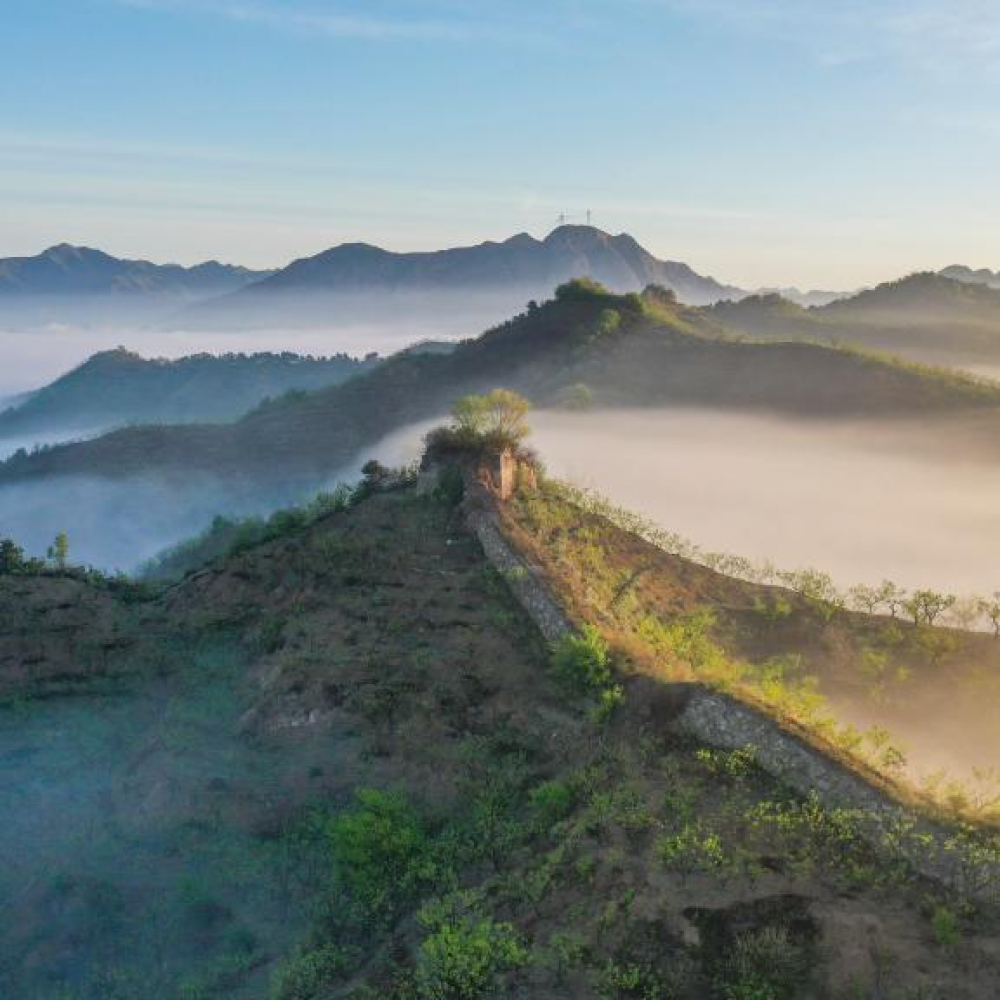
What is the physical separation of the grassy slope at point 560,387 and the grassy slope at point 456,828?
227ft

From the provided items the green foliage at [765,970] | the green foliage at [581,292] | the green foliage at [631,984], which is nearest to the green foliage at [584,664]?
the green foliage at [631,984]

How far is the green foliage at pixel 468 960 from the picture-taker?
46.4 feet

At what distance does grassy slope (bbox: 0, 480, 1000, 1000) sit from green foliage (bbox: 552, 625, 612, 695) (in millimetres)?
520

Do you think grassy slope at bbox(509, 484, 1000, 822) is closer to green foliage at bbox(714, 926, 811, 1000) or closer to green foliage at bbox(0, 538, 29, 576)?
green foliage at bbox(714, 926, 811, 1000)

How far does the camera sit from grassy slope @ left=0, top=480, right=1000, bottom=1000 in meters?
13.8

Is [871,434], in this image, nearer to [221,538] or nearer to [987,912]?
[221,538]

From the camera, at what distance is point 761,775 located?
1741cm

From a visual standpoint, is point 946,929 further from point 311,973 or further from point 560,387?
point 560,387

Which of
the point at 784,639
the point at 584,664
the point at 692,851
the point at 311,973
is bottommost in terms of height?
the point at 311,973

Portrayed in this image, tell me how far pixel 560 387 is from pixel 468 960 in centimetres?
9015

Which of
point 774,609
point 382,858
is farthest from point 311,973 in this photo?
point 774,609

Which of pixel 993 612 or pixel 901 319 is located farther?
pixel 901 319

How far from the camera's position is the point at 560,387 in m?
102

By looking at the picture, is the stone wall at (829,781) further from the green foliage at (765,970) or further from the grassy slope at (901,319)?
the grassy slope at (901,319)
